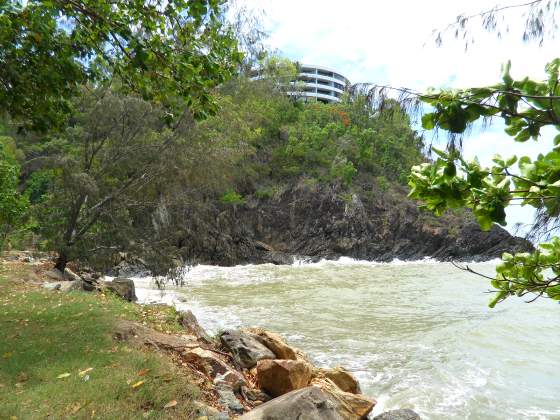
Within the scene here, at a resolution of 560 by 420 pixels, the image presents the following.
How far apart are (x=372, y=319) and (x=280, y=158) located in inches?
1010

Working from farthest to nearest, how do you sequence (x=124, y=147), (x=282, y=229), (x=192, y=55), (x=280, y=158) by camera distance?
(x=280, y=158) → (x=282, y=229) → (x=124, y=147) → (x=192, y=55)

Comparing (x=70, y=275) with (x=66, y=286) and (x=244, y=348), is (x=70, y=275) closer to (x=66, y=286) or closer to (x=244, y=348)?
(x=66, y=286)

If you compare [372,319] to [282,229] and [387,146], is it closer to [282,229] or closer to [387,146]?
[282,229]

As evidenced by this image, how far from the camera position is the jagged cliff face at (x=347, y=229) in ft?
101

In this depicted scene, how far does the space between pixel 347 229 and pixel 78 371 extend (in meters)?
29.2

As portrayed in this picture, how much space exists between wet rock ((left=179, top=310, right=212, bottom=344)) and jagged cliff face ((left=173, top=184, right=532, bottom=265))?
20.6 metres

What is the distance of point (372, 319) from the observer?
11266 mm

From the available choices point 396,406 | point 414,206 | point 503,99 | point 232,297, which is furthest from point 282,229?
point 503,99

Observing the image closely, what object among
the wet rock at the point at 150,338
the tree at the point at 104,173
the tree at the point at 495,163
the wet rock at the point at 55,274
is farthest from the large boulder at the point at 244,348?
the wet rock at the point at 55,274

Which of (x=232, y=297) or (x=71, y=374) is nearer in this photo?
(x=71, y=374)

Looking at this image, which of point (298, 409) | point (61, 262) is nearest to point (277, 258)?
point (61, 262)

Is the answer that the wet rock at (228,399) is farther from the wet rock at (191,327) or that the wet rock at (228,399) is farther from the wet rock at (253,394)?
the wet rock at (191,327)

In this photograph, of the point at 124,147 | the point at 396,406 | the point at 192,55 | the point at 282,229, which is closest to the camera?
the point at 192,55

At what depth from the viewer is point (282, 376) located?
17.5 feet
